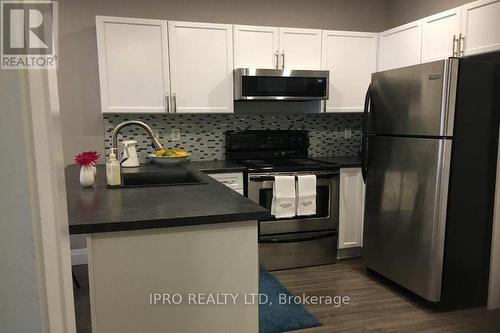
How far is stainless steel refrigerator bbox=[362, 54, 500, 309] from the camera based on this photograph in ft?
7.65

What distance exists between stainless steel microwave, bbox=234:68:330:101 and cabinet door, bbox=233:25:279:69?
0.49 ft

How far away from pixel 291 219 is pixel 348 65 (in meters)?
1.59

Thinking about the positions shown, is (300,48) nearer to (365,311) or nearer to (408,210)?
(408,210)

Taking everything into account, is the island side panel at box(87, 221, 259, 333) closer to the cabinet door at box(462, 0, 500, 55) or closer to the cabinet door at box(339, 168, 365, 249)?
the cabinet door at box(339, 168, 365, 249)

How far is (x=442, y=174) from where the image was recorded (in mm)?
2363

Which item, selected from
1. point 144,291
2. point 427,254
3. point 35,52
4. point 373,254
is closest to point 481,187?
point 427,254

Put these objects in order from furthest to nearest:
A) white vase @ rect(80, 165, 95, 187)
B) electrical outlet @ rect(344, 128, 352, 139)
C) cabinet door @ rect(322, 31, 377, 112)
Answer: electrical outlet @ rect(344, 128, 352, 139) < cabinet door @ rect(322, 31, 377, 112) < white vase @ rect(80, 165, 95, 187)

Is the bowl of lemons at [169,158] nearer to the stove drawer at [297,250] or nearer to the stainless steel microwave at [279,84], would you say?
the stainless steel microwave at [279,84]

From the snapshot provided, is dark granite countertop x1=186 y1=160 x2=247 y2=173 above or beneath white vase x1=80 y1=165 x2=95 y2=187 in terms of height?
beneath

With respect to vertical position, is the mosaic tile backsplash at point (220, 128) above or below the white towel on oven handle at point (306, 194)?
above

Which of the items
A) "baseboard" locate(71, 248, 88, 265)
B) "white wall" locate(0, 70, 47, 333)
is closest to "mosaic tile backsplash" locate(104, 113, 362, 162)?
"baseboard" locate(71, 248, 88, 265)

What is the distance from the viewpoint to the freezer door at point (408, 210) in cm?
241

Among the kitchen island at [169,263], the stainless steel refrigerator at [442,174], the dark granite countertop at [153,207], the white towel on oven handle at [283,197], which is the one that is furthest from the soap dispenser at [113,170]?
the stainless steel refrigerator at [442,174]

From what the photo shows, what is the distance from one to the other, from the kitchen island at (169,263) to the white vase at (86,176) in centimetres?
39
